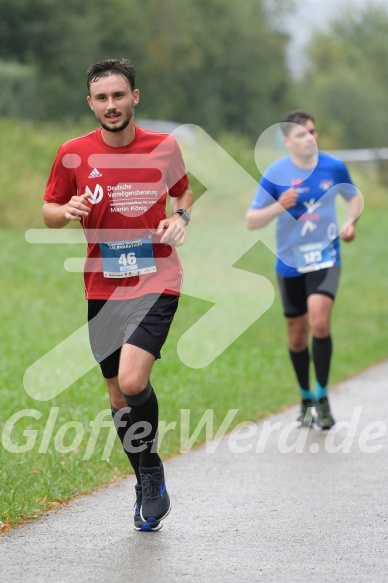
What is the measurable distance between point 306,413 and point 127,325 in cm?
377

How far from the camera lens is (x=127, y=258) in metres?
6.00

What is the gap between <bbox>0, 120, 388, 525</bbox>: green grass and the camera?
24.4 feet

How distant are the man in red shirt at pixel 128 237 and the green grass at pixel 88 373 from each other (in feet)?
2.74

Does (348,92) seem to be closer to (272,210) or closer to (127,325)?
(272,210)

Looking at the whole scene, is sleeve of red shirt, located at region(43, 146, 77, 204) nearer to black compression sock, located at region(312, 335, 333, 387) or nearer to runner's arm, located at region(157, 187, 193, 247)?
runner's arm, located at region(157, 187, 193, 247)

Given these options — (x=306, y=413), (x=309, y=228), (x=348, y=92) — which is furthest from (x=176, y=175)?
(x=348, y=92)

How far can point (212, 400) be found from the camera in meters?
10.7

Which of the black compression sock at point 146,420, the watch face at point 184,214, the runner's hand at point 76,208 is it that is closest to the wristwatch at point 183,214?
the watch face at point 184,214

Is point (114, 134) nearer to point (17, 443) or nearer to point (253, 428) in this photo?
point (17, 443)

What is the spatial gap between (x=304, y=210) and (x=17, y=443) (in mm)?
A: 2808

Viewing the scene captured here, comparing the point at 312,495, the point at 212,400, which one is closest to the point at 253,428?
the point at 212,400

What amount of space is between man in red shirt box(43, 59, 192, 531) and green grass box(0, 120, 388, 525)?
2.74 ft

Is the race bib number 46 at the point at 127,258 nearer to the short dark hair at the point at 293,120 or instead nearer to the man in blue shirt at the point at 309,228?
the man in blue shirt at the point at 309,228

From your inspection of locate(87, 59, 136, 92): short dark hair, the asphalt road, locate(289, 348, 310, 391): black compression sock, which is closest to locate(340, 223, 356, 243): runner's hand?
locate(289, 348, 310, 391): black compression sock
